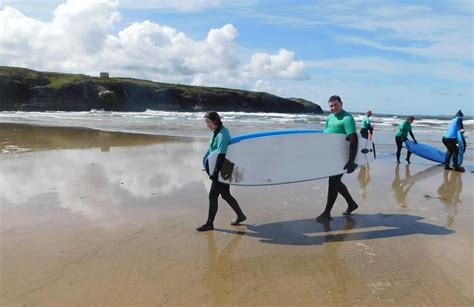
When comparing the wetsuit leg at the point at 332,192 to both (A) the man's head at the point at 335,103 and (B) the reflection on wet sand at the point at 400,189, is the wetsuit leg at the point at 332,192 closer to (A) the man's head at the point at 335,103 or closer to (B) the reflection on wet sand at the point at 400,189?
(A) the man's head at the point at 335,103

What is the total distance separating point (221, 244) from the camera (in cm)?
513

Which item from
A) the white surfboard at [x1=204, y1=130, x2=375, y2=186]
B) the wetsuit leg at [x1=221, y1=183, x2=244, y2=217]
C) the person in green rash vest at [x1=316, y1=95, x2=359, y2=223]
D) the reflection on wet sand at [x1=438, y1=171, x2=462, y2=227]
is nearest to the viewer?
the wetsuit leg at [x1=221, y1=183, x2=244, y2=217]

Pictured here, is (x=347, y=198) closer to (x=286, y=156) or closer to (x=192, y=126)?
(x=286, y=156)

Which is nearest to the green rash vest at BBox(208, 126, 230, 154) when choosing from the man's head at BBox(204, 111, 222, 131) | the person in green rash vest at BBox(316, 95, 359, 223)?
the man's head at BBox(204, 111, 222, 131)

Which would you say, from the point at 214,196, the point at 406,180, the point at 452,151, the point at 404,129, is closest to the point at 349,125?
the point at 214,196

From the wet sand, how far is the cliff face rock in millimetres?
50741

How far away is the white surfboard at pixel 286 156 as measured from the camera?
643 cm

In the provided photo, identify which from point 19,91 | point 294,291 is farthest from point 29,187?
point 19,91

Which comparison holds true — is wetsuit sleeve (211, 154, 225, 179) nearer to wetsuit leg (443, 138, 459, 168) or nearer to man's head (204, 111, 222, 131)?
man's head (204, 111, 222, 131)

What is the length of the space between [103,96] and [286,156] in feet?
198

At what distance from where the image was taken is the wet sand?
3844 millimetres

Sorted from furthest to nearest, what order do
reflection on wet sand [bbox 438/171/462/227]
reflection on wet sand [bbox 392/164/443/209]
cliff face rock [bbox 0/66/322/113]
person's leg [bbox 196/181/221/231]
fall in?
1. cliff face rock [bbox 0/66/322/113]
2. reflection on wet sand [bbox 392/164/443/209]
3. reflection on wet sand [bbox 438/171/462/227]
4. person's leg [bbox 196/181/221/231]

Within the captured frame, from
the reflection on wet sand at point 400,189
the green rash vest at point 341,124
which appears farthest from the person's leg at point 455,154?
the green rash vest at point 341,124

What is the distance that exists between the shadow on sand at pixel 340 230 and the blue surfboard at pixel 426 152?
7.32 m
